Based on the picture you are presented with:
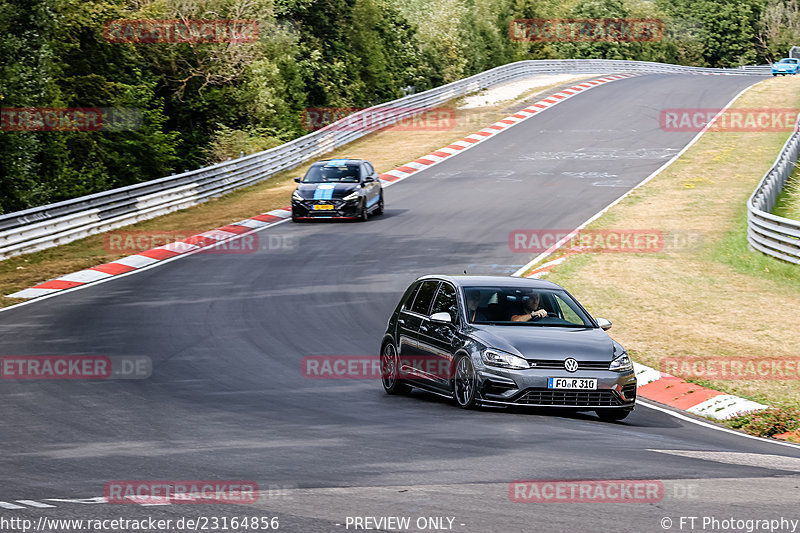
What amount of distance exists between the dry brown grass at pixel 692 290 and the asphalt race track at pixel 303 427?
7.77 ft

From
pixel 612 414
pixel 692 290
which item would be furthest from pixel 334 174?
pixel 612 414

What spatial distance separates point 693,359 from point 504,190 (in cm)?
2018

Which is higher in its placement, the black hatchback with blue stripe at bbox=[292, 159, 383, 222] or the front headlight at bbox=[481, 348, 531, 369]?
the front headlight at bbox=[481, 348, 531, 369]

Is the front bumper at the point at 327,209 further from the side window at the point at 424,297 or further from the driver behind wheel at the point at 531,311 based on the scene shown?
the driver behind wheel at the point at 531,311

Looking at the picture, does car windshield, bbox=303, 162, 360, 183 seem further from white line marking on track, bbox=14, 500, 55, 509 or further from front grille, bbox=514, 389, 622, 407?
white line marking on track, bbox=14, 500, 55, 509

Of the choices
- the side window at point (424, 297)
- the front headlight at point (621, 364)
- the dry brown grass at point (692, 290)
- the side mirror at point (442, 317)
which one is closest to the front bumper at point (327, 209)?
the dry brown grass at point (692, 290)

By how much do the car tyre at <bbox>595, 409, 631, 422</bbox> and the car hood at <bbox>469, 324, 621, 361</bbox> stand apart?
→ 1.96 ft

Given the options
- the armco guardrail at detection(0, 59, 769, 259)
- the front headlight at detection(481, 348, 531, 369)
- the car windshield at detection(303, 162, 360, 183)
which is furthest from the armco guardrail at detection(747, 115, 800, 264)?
the armco guardrail at detection(0, 59, 769, 259)

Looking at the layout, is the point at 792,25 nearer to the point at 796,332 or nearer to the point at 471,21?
the point at 471,21

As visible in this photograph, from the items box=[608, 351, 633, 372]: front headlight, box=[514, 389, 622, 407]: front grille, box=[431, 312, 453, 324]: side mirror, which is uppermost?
box=[431, 312, 453, 324]: side mirror

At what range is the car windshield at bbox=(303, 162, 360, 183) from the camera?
30703mm

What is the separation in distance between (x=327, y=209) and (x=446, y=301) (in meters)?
17.6

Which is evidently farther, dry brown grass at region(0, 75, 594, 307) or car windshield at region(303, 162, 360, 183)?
car windshield at region(303, 162, 360, 183)

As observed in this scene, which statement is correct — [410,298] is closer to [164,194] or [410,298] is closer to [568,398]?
[568,398]
